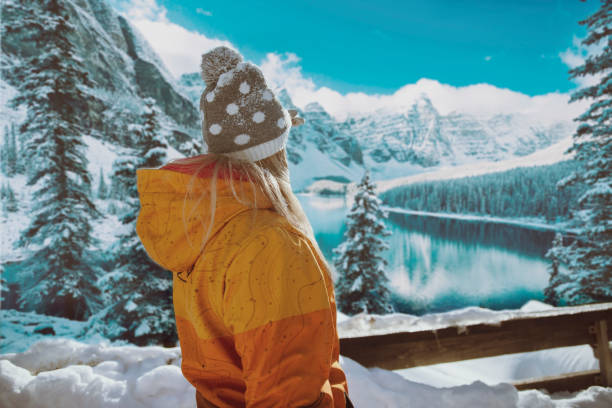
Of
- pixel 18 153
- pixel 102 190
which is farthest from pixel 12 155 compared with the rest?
pixel 102 190

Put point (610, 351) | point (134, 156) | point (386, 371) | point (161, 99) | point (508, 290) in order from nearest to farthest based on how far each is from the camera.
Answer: point (386, 371)
point (610, 351)
point (134, 156)
point (161, 99)
point (508, 290)

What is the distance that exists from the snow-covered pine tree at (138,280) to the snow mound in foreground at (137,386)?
16.3 ft

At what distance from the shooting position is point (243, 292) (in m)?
0.65

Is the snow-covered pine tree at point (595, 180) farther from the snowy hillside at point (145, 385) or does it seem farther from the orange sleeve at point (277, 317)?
the orange sleeve at point (277, 317)

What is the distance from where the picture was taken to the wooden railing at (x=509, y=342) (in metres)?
2.12

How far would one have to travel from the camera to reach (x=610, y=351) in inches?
94.3

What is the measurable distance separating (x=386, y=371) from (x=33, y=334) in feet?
24.9

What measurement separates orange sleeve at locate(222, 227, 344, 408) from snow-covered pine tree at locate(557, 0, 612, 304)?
35.4 ft

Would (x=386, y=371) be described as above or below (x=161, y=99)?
below

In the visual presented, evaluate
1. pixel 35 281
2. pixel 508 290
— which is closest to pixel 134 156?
pixel 35 281

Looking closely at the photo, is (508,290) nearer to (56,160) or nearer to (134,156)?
(134,156)

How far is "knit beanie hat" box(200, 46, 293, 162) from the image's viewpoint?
0.86 metres

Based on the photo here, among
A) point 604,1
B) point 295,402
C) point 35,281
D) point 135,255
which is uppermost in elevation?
point 604,1

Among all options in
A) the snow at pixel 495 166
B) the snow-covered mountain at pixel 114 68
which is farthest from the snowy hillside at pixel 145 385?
the snow at pixel 495 166
